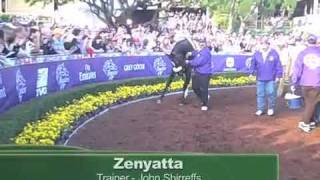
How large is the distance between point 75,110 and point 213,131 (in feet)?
1.56

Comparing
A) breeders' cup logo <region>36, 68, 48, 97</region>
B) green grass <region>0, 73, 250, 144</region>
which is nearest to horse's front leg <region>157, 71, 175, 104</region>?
green grass <region>0, 73, 250, 144</region>

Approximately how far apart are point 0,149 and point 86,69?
3.59ft

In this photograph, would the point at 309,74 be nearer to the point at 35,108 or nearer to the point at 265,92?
the point at 265,92

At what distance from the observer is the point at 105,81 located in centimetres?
221

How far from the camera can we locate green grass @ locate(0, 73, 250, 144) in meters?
1.94

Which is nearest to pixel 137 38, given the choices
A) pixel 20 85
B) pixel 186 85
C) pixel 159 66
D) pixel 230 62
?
pixel 159 66

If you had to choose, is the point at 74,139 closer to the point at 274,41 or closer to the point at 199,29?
the point at 199,29

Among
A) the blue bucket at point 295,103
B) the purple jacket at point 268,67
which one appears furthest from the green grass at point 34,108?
the blue bucket at point 295,103

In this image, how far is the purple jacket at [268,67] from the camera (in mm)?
2250

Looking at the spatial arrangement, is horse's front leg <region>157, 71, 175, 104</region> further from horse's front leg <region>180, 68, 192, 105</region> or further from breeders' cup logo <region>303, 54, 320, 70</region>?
breeders' cup logo <region>303, 54, 320, 70</region>

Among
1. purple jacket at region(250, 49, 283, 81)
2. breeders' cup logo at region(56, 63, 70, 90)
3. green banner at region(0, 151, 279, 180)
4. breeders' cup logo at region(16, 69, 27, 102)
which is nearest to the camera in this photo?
green banner at region(0, 151, 279, 180)

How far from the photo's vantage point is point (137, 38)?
7.42 ft

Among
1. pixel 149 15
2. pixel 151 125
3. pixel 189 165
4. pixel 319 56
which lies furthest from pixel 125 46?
pixel 189 165

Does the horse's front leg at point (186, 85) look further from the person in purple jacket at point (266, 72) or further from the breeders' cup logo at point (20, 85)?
the breeders' cup logo at point (20, 85)
